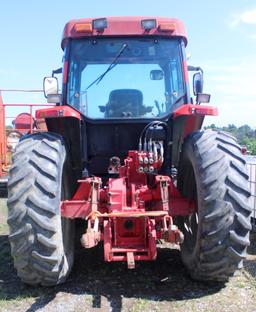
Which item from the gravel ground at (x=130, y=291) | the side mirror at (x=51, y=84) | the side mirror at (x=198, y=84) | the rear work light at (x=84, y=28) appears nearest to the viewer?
the gravel ground at (x=130, y=291)

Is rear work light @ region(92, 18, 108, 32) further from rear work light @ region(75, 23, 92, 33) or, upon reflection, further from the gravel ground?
the gravel ground

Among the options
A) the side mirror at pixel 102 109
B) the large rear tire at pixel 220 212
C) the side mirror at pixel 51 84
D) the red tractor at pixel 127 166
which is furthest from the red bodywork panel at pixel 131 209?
the side mirror at pixel 51 84

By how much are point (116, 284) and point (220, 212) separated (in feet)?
3.96

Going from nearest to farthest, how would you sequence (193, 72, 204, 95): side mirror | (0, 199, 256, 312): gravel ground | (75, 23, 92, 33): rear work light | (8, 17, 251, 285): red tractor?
(0, 199, 256, 312): gravel ground → (8, 17, 251, 285): red tractor → (75, 23, 92, 33): rear work light → (193, 72, 204, 95): side mirror

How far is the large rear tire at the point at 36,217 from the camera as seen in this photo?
3.91 meters

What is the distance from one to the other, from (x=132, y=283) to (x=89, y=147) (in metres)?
1.58

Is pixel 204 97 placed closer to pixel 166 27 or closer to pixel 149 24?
pixel 166 27

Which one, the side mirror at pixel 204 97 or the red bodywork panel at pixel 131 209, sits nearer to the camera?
the red bodywork panel at pixel 131 209

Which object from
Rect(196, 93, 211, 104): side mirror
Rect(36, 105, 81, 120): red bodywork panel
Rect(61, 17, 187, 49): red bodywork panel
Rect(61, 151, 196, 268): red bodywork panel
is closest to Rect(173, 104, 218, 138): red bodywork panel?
Rect(196, 93, 211, 104): side mirror

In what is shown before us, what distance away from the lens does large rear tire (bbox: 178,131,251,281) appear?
13.1 feet

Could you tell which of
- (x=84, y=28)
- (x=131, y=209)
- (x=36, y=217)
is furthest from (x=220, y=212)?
(x=84, y=28)

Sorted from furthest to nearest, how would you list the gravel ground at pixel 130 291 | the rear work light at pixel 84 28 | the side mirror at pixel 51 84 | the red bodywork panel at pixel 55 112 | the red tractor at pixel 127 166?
the side mirror at pixel 51 84, the rear work light at pixel 84 28, the red bodywork panel at pixel 55 112, the red tractor at pixel 127 166, the gravel ground at pixel 130 291

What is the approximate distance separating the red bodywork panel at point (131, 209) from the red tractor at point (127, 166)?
0.03ft

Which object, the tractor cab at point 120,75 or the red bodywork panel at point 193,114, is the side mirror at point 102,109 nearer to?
the tractor cab at point 120,75
